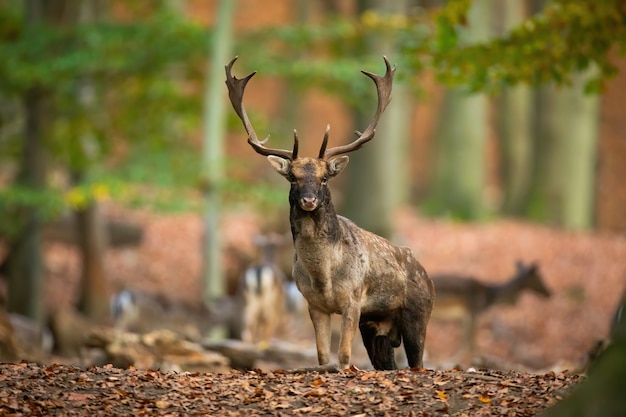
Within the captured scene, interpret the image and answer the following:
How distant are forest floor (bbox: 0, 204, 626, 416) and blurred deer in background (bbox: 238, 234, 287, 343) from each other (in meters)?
0.77

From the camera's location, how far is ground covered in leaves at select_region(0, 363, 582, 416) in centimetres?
655

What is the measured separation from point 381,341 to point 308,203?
1.36m

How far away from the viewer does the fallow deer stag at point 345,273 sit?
757 centimetres

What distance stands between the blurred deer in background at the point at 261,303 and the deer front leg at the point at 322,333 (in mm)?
8470

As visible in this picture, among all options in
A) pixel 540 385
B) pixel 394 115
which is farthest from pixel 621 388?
pixel 394 115

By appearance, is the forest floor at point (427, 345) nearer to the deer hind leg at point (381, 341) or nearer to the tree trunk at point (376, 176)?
the tree trunk at point (376, 176)

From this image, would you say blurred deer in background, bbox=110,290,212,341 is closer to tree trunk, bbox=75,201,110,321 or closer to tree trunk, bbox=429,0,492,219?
tree trunk, bbox=75,201,110,321

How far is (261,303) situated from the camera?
1647cm

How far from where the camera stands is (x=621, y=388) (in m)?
5.12

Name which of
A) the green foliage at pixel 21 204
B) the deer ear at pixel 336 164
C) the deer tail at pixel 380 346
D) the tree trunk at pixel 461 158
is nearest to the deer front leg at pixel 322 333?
the deer tail at pixel 380 346

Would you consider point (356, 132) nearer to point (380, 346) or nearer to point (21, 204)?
point (380, 346)

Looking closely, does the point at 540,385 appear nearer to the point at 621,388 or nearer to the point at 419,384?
the point at 419,384

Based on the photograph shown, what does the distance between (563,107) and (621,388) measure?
19.2 meters

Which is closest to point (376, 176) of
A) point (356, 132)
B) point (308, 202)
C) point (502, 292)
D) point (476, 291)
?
point (476, 291)
